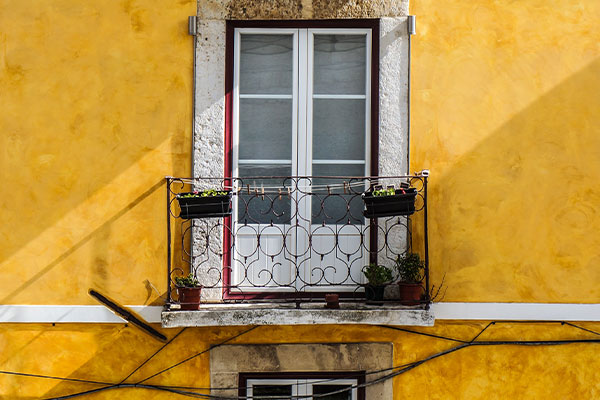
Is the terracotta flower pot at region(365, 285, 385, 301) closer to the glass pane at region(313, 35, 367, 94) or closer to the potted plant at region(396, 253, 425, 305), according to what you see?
the potted plant at region(396, 253, 425, 305)

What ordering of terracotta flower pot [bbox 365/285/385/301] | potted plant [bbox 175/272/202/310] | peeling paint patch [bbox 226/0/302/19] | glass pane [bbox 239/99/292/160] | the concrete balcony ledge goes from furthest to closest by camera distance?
glass pane [bbox 239/99/292/160]
peeling paint patch [bbox 226/0/302/19]
terracotta flower pot [bbox 365/285/385/301]
potted plant [bbox 175/272/202/310]
the concrete balcony ledge

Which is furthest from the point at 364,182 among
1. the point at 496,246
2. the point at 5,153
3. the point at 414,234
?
the point at 5,153

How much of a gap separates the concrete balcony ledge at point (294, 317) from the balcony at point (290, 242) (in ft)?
0.36

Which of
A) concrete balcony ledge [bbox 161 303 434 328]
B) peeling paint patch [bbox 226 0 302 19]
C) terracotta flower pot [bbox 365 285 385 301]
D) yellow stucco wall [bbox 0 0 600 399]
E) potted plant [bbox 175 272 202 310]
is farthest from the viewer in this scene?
peeling paint patch [bbox 226 0 302 19]

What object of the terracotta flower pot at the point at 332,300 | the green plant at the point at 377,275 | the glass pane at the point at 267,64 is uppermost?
the glass pane at the point at 267,64

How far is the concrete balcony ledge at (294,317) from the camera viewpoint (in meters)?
5.75

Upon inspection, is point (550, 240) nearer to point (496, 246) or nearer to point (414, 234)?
point (496, 246)

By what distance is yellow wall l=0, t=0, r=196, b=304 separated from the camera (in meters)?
6.17

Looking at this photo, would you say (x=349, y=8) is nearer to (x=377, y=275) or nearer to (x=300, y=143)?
(x=300, y=143)

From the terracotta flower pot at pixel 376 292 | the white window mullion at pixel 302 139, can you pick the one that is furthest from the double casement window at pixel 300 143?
the terracotta flower pot at pixel 376 292

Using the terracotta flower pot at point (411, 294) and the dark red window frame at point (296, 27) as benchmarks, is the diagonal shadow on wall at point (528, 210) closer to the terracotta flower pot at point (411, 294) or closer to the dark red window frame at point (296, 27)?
the terracotta flower pot at point (411, 294)

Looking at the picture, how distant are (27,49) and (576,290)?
4.84 meters

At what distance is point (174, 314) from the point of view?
226 inches

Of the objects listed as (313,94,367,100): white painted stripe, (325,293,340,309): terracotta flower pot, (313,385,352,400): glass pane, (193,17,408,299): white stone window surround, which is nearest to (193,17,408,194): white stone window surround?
(193,17,408,299): white stone window surround
